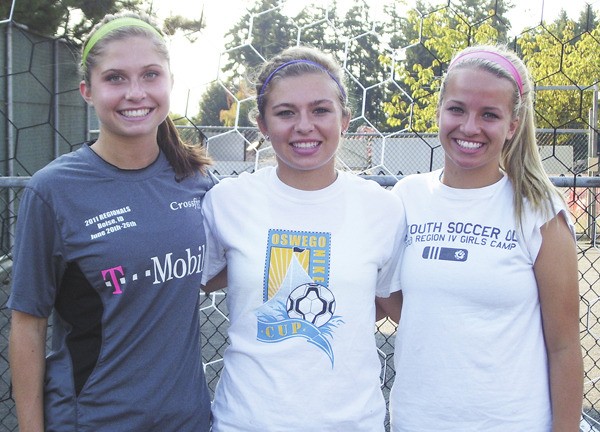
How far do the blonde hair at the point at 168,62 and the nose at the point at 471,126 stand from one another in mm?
712

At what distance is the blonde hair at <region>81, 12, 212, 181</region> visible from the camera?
1.68 meters

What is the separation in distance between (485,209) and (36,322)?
1.14m

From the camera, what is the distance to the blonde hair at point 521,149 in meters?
1.71

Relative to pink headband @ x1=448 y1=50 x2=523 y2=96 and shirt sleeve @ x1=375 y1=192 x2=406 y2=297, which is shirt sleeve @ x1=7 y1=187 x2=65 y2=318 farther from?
pink headband @ x1=448 y1=50 x2=523 y2=96

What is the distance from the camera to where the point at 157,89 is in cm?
169

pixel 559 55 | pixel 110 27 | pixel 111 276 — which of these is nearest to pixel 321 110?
pixel 110 27

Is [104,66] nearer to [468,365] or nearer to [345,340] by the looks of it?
[345,340]

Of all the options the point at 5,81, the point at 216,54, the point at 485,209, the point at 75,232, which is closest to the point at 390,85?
the point at 216,54

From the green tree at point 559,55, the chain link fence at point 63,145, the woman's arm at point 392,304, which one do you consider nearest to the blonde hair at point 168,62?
the woman's arm at point 392,304

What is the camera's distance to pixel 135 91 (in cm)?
164

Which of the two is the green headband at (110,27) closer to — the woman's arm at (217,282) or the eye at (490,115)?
the woman's arm at (217,282)

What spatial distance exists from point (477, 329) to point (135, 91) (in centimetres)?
102

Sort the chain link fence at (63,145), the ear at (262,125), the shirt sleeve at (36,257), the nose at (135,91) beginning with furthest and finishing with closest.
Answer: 1. the chain link fence at (63,145)
2. the ear at (262,125)
3. the nose at (135,91)
4. the shirt sleeve at (36,257)

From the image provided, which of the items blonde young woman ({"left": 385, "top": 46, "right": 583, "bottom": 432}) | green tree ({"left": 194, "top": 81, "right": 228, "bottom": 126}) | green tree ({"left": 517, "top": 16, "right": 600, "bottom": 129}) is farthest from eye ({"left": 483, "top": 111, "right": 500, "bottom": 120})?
green tree ({"left": 517, "top": 16, "right": 600, "bottom": 129})
